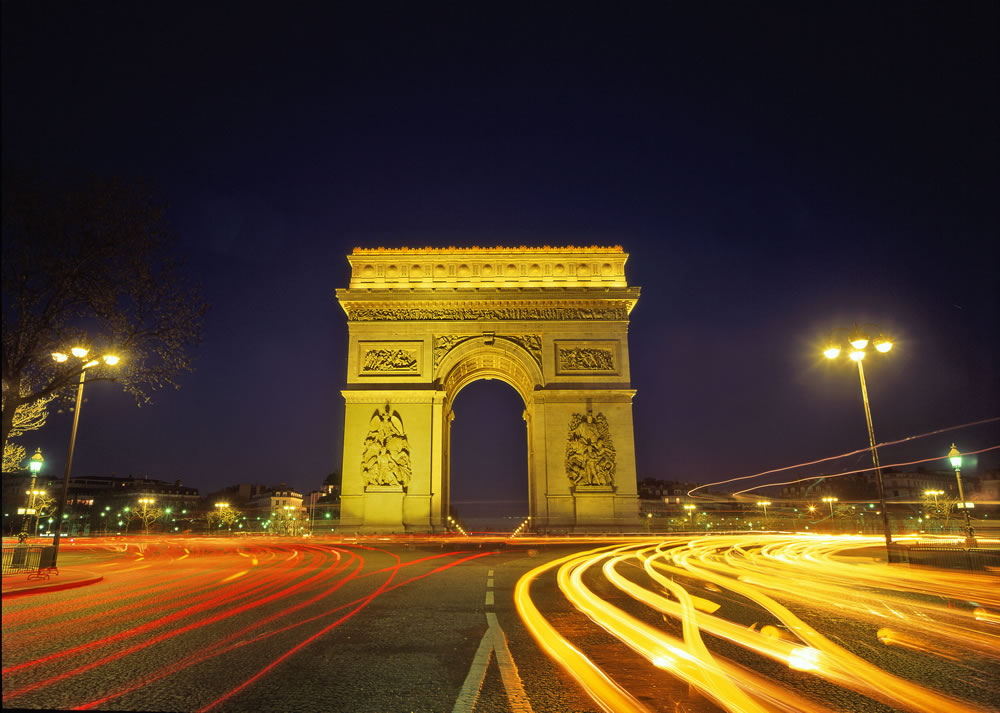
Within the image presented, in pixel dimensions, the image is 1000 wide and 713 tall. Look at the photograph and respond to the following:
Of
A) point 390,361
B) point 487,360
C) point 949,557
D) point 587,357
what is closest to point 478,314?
point 487,360

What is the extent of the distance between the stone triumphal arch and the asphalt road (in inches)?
752

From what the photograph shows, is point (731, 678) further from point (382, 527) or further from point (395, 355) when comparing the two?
point (395, 355)

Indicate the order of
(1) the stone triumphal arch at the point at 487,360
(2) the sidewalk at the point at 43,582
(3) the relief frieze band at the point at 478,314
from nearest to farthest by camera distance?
(2) the sidewalk at the point at 43,582
(1) the stone triumphal arch at the point at 487,360
(3) the relief frieze band at the point at 478,314

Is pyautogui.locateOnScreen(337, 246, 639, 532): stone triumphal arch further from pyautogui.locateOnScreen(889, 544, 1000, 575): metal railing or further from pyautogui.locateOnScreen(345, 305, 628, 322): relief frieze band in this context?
pyautogui.locateOnScreen(889, 544, 1000, 575): metal railing

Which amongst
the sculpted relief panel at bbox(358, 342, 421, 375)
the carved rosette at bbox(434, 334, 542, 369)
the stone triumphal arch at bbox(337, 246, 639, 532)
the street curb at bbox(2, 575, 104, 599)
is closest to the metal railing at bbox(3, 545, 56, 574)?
the street curb at bbox(2, 575, 104, 599)

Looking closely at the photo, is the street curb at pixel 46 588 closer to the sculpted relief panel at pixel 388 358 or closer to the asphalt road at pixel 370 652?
the asphalt road at pixel 370 652

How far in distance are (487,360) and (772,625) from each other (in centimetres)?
2826

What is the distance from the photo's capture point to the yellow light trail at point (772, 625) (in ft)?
12.9

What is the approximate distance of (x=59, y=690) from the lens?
4016 millimetres

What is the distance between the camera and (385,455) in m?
28.6

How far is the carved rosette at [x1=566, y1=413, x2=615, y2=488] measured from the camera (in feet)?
93.5

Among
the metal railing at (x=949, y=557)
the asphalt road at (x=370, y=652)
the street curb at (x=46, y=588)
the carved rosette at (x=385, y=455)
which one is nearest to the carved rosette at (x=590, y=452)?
the carved rosette at (x=385, y=455)

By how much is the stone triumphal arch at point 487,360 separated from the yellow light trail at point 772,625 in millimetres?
16734

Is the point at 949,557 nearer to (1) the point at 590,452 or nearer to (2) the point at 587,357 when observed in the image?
(1) the point at 590,452
